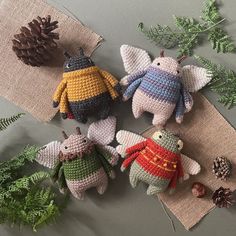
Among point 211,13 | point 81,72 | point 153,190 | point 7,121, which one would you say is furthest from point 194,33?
point 7,121

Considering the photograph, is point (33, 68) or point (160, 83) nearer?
point (160, 83)

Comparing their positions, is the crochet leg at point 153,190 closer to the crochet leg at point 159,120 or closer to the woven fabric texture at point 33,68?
the crochet leg at point 159,120

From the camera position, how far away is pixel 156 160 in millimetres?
945

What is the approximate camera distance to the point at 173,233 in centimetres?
104

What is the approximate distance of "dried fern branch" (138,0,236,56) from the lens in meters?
0.98

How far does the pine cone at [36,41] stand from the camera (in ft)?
3.14

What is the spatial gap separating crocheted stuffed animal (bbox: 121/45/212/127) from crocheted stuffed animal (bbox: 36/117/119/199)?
4.1 inches

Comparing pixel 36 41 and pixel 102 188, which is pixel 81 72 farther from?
pixel 102 188

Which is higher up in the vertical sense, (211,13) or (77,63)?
(211,13)

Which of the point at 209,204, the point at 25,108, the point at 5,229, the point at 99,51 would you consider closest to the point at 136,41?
the point at 99,51

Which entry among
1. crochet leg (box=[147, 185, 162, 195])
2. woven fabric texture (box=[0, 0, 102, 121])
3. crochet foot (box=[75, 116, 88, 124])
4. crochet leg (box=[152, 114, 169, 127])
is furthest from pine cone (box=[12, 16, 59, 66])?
crochet leg (box=[147, 185, 162, 195])

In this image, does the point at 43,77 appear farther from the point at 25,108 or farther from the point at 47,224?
the point at 47,224

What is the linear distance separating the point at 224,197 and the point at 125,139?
271 millimetres

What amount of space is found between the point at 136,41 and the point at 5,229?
23.0 inches
